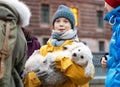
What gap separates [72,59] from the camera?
166 inches

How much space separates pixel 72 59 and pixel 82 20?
34.8 meters

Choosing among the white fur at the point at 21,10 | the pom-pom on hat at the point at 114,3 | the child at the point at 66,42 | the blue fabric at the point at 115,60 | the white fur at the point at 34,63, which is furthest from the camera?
the white fur at the point at 34,63

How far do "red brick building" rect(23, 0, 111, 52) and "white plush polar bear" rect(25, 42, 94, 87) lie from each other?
31.1 meters

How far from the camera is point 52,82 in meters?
4.26

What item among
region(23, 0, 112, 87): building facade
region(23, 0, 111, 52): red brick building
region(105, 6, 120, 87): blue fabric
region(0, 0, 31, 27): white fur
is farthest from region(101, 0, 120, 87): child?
region(23, 0, 111, 52): red brick building

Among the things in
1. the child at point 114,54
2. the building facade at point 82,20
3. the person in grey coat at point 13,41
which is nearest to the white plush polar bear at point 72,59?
the person in grey coat at point 13,41

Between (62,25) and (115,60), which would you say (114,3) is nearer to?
(115,60)

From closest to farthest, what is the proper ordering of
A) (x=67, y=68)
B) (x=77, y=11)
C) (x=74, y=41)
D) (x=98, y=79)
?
(x=67, y=68) < (x=74, y=41) < (x=98, y=79) < (x=77, y=11)

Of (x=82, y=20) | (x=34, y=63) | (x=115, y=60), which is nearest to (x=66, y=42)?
(x=34, y=63)

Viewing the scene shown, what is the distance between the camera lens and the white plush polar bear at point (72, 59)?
4.20 m

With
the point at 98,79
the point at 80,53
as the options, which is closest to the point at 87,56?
the point at 80,53

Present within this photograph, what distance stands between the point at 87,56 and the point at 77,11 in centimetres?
3530

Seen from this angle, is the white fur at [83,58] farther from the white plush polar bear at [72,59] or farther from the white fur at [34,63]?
the white fur at [34,63]

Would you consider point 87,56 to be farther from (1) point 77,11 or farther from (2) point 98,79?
(1) point 77,11
